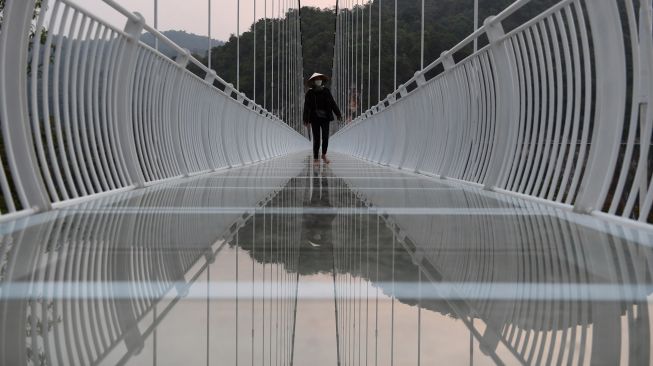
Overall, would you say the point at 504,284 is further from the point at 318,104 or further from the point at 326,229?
the point at 318,104

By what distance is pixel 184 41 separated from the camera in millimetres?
12477

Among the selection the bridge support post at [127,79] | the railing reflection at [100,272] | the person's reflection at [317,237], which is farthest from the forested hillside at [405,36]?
the railing reflection at [100,272]

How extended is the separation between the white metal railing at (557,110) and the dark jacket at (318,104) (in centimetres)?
510

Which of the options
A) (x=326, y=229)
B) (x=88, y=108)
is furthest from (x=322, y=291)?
(x=88, y=108)

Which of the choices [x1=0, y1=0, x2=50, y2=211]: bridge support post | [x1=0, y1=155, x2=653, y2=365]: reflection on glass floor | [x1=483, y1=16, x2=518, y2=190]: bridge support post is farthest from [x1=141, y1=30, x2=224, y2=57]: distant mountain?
[x1=0, y1=155, x2=653, y2=365]: reflection on glass floor

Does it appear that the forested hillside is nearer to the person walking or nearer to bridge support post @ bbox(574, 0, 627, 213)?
bridge support post @ bbox(574, 0, 627, 213)

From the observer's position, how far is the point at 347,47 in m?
Result: 54.2

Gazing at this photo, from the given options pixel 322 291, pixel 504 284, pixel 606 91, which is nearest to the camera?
pixel 322 291

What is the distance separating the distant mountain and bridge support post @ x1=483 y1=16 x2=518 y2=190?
2716 millimetres

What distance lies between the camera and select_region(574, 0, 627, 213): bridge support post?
4324 millimetres

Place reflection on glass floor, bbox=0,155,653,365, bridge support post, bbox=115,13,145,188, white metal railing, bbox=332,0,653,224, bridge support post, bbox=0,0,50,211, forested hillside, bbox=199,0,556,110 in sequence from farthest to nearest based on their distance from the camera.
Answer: forested hillside, bbox=199,0,556,110
bridge support post, bbox=115,13,145,188
white metal railing, bbox=332,0,653,224
bridge support post, bbox=0,0,50,211
reflection on glass floor, bbox=0,155,653,365

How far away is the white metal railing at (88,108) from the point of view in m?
4.19

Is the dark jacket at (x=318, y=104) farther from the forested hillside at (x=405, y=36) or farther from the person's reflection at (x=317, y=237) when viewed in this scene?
the person's reflection at (x=317, y=237)

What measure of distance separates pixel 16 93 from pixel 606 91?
292cm
